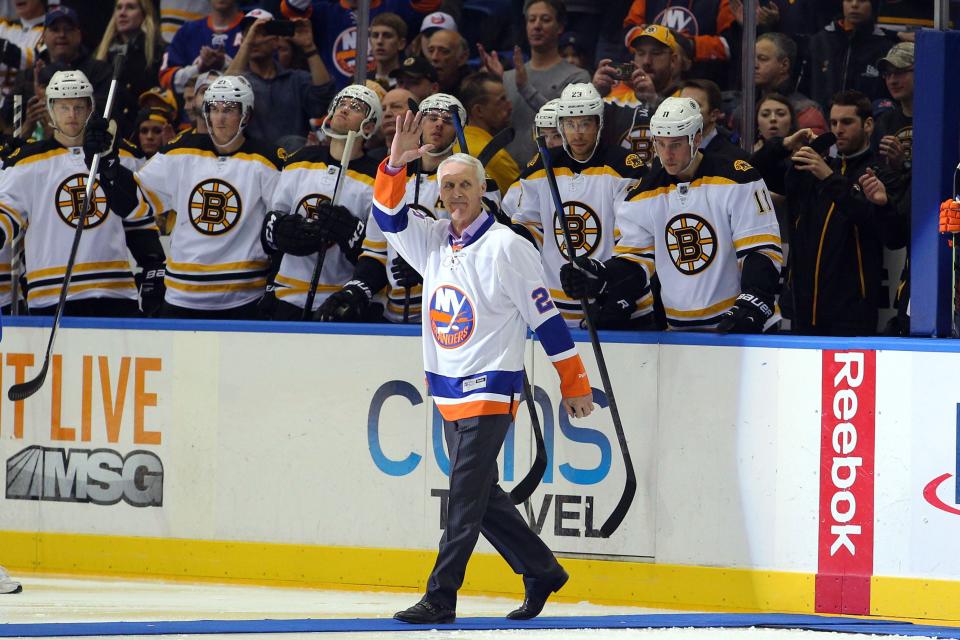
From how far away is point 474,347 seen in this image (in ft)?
17.5

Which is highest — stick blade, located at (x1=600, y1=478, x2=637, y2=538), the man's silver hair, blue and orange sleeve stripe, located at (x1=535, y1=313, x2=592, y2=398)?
the man's silver hair

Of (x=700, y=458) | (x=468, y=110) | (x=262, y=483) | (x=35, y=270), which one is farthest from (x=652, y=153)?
(x=35, y=270)

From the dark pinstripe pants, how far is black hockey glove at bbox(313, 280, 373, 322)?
1.29 m

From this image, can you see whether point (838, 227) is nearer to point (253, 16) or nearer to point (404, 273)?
point (404, 273)

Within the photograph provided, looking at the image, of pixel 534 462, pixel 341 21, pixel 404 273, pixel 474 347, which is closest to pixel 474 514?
pixel 474 347

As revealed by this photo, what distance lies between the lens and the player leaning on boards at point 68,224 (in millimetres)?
7160

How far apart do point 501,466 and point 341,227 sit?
1200 mm

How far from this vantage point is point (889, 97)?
6.82m

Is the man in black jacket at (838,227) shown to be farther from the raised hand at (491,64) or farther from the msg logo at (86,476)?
the msg logo at (86,476)

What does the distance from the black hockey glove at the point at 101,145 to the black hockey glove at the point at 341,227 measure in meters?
0.94

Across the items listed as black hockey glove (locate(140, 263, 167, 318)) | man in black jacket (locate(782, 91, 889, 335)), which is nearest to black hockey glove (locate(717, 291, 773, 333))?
man in black jacket (locate(782, 91, 889, 335))

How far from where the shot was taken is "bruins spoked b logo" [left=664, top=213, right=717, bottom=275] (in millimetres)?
6312

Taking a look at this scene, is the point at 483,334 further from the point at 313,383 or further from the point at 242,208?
the point at 242,208

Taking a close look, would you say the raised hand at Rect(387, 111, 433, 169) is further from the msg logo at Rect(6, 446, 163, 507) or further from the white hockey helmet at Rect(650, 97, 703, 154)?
the msg logo at Rect(6, 446, 163, 507)
